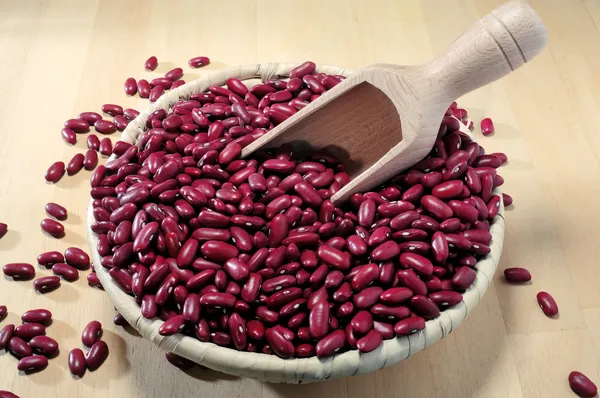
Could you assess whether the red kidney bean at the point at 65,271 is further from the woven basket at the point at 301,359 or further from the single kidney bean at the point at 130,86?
the single kidney bean at the point at 130,86

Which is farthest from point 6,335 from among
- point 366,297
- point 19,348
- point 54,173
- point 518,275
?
point 518,275

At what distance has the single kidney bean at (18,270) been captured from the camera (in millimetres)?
1597

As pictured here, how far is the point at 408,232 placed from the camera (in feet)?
4.28

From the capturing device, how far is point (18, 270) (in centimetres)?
160

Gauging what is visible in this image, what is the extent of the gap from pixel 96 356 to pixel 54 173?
61 cm

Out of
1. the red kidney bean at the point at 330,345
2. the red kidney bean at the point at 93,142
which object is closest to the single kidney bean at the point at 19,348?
the red kidney bean at the point at 93,142

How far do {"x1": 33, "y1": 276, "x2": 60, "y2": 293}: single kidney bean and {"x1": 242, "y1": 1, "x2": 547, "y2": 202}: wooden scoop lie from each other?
58 cm

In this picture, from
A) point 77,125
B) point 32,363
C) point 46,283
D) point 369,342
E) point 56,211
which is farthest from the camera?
point 77,125

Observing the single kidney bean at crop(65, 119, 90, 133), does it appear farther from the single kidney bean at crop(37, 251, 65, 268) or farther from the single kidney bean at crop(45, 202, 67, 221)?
the single kidney bean at crop(37, 251, 65, 268)

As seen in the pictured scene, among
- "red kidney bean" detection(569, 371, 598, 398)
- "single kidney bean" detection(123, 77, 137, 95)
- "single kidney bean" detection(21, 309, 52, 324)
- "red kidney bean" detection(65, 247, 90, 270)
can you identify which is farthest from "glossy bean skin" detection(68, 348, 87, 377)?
"red kidney bean" detection(569, 371, 598, 398)

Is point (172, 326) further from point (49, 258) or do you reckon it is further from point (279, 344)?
point (49, 258)

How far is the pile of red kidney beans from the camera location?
4.02 feet

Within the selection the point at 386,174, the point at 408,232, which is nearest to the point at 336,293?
the point at 408,232

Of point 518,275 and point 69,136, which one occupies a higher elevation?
point 518,275
